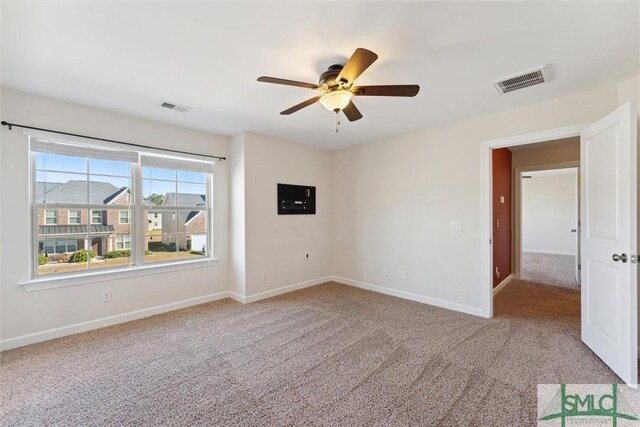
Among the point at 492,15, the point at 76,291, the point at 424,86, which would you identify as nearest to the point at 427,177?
the point at 424,86

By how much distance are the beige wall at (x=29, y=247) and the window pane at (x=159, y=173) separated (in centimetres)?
33

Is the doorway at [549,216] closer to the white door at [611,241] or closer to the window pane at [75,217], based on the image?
the white door at [611,241]

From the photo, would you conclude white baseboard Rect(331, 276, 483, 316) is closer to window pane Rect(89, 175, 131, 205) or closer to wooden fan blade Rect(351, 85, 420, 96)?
wooden fan blade Rect(351, 85, 420, 96)

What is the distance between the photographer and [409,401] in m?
1.87

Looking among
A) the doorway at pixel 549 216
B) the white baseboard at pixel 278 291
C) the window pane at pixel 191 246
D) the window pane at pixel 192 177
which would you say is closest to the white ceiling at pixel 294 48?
the window pane at pixel 192 177

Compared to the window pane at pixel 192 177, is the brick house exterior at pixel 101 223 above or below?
below

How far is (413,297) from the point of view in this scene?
404 cm

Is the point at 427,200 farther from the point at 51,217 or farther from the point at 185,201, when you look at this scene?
the point at 51,217

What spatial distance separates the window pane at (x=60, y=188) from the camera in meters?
2.82

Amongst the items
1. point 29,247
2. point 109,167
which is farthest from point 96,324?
point 109,167

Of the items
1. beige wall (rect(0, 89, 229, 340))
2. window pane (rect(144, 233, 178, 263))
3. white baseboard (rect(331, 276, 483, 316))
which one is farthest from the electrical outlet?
white baseboard (rect(331, 276, 483, 316))

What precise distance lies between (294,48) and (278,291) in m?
3.44

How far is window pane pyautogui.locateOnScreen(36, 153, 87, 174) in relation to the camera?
283 cm

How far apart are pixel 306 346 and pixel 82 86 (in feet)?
10.7
